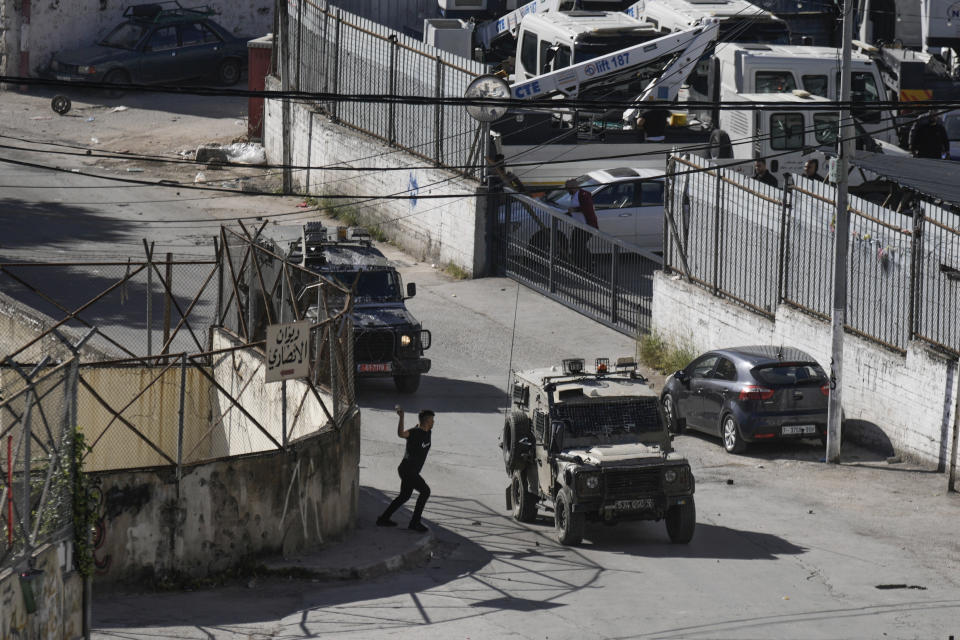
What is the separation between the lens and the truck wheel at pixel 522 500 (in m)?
18.1

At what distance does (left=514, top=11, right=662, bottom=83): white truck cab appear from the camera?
110ft

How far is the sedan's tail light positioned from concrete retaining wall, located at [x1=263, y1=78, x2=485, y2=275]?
9275 millimetres

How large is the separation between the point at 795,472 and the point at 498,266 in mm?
11012

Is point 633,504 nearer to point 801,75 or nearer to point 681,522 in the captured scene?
point 681,522

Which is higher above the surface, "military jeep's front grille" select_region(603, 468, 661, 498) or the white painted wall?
the white painted wall

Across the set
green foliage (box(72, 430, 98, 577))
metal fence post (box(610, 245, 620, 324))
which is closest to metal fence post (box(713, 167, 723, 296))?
metal fence post (box(610, 245, 620, 324))

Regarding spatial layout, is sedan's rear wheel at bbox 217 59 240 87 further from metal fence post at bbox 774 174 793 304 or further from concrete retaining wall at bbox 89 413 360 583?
concrete retaining wall at bbox 89 413 360 583

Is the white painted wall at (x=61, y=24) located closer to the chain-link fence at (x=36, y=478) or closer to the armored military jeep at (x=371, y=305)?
the armored military jeep at (x=371, y=305)

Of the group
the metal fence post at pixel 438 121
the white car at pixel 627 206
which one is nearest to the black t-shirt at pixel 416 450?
the white car at pixel 627 206

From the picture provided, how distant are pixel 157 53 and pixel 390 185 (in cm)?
1121

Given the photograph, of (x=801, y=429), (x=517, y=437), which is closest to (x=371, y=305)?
(x=517, y=437)

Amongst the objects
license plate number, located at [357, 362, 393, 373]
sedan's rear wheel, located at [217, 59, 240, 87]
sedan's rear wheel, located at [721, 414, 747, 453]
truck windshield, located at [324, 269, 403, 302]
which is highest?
sedan's rear wheel, located at [217, 59, 240, 87]

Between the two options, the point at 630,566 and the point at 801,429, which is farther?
the point at 801,429

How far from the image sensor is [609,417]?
56.9 feet
